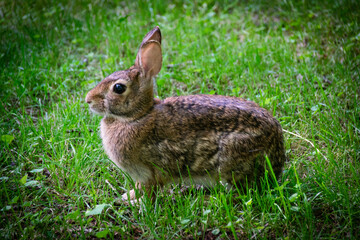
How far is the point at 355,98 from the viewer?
15.1 feet

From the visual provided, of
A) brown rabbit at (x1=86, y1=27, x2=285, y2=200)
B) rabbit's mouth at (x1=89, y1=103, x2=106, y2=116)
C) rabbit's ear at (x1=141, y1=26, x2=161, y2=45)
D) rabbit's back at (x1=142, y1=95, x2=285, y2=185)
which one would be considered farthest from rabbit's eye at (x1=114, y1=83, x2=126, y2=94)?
rabbit's ear at (x1=141, y1=26, x2=161, y2=45)

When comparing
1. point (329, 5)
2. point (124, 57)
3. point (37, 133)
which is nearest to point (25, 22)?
point (124, 57)

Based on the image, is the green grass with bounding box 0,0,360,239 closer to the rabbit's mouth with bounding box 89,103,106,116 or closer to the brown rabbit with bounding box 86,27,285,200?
the brown rabbit with bounding box 86,27,285,200

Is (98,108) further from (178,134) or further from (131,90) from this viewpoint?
(178,134)

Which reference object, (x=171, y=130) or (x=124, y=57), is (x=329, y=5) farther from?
(x=171, y=130)

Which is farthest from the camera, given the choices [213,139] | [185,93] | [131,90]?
[185,93]

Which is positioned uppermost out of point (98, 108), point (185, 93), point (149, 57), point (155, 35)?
point (155, 35)

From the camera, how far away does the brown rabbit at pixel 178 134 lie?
11.7ft

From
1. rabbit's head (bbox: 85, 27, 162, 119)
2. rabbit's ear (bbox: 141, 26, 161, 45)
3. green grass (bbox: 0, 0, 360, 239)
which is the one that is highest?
rabbit's ear (bbox: 141, 26, 161, 45)

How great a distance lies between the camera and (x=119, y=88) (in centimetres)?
369

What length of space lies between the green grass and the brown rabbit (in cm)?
22

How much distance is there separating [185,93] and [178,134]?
175cm

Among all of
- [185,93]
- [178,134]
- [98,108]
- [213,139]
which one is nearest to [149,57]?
[98,108]

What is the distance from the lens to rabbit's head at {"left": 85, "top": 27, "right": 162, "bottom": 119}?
3699 mm
